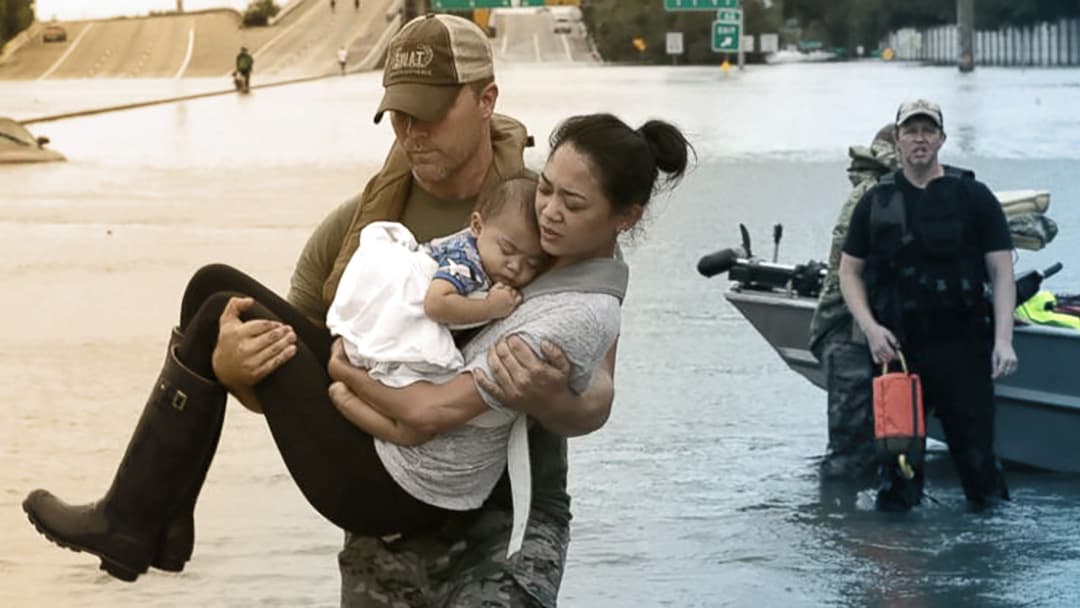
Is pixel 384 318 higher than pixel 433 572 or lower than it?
higher

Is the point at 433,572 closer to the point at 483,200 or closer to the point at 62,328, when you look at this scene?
the point at 483,200

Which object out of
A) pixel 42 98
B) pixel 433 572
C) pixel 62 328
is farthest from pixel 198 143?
pixel 433 572

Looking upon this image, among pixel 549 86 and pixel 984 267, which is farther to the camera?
pixel 549 86

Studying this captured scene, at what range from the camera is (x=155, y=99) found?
73.6 meters

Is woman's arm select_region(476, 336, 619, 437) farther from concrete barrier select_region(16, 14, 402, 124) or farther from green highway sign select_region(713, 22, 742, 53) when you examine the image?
green highway sign select_region(713, 22, 742, 53)

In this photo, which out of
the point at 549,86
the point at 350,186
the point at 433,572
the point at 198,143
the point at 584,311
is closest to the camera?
the point at 584,311

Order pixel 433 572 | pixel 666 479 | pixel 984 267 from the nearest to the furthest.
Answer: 1. pixel 433 572
2. pixel 984 267
3. pixel 666 479

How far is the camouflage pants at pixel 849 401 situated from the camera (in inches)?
391

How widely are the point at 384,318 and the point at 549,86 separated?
76.7 m

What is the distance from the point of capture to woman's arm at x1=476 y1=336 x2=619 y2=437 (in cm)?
418

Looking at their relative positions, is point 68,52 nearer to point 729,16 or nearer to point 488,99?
point 729,16

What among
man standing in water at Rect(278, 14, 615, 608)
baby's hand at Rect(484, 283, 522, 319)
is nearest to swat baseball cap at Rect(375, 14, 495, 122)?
man standing in water at Rect(278, 14, 615, 608)

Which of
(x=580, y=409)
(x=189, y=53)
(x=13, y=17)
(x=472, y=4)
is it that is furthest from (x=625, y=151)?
(x=13, y=17)

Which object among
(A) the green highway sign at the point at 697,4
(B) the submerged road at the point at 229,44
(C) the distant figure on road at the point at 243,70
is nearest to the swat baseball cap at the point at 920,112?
(C) the distant figure on road at the point at 243,70
